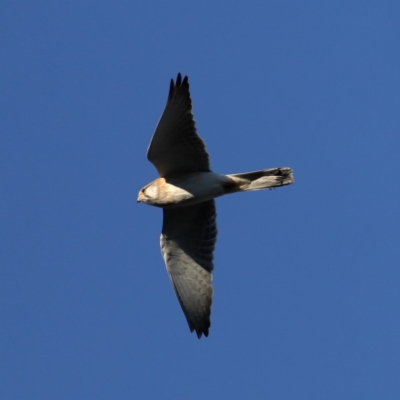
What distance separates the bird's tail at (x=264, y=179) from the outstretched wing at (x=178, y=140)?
49cm

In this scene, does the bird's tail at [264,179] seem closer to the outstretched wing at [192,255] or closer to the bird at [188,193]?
the bird at [188,193]

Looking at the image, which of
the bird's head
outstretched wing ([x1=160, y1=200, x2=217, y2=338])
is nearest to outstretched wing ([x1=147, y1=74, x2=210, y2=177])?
the bird's head

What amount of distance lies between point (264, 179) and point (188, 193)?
3.42 ft

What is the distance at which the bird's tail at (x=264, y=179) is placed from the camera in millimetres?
12695

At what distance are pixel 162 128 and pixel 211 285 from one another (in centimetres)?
254

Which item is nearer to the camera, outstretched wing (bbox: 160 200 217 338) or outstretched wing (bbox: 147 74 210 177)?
outstretched wing (bbox: 147 74 210 177)

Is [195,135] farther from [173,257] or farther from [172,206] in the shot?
[173,257]

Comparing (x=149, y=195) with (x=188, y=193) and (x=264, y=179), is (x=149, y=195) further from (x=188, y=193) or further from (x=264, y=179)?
(x=264, y=179)

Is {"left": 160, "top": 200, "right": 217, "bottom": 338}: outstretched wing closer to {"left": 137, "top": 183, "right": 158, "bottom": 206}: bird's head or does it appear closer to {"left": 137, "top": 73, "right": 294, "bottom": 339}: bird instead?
{"left": 137, "top": 73, "right": 294, "bottom": 339}: bird

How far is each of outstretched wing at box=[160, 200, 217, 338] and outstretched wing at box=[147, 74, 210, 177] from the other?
34.3 inches

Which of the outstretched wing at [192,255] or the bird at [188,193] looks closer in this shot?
the bird at [188,193]

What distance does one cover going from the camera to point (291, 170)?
12766 mm

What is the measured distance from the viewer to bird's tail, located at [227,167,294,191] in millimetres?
12695

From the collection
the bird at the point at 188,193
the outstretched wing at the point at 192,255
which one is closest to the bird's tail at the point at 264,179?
the bird at the point at 188,193
